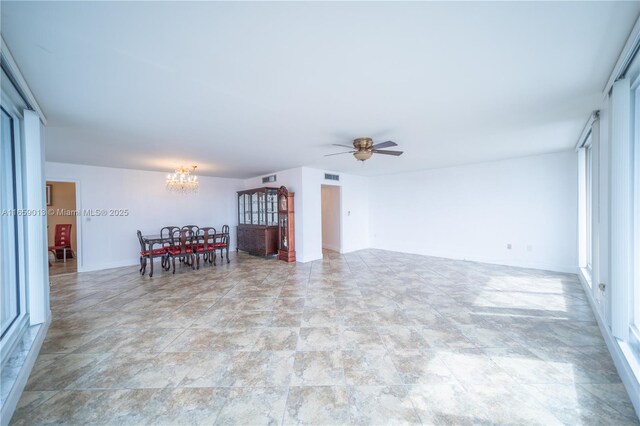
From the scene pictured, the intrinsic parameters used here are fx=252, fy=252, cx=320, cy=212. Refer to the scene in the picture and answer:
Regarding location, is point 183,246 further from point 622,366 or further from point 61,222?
point 622,366

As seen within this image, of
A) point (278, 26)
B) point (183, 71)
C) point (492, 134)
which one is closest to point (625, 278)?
point (492, 134)

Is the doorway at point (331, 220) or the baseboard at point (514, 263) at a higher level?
the doorway at point (331, 220)

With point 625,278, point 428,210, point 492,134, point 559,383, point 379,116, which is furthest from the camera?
point 428,210

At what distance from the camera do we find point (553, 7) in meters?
1.34

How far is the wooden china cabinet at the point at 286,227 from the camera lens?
6.09 metres

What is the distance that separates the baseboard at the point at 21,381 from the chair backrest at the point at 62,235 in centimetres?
554

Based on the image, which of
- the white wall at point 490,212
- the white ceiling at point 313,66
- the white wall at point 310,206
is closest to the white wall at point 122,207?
the white wall at point 310,206

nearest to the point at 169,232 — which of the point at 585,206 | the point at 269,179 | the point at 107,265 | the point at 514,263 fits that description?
the point at 107,265

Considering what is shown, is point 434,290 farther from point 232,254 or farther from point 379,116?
point 232,254

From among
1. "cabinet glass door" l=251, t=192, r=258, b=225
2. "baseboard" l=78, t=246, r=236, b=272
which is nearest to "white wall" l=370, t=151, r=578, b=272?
"cabinet glass door" l=251, t=192, r=258, b=225

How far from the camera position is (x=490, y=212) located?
5.68 m

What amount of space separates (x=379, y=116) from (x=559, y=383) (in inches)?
108

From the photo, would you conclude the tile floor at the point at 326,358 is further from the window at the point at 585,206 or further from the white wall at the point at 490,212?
the white wall at the point at 490,212

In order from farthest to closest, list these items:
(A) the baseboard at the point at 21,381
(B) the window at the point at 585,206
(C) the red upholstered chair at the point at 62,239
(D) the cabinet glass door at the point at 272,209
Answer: (D) the cabinet glass door at the point at 272,209
(C) the red upholstered chair at the point at 62,239
(B) the window at the point at 585,206
(A) the baseboard at the point at 21,381
